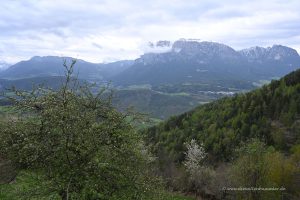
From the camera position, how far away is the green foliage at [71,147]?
17.0 metres

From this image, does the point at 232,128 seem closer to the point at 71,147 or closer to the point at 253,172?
the point at 253,172

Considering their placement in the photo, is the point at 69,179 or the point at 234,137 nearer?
the point at 69,179

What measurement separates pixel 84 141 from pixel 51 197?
297 centimetres

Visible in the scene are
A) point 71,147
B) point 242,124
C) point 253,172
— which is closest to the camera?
point 71,147

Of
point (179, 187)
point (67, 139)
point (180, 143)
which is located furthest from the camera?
point (180, 143)

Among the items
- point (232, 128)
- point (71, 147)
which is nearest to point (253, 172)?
point (71, 147)

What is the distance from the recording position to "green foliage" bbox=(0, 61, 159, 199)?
671 inches

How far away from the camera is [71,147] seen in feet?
56.5

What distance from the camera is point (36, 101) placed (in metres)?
18.2

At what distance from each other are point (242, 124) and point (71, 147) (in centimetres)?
11093

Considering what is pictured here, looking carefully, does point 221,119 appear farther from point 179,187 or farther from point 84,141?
point 84,141

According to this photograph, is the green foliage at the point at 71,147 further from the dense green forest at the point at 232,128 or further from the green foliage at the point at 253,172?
the dense green forest at the point at 232,128

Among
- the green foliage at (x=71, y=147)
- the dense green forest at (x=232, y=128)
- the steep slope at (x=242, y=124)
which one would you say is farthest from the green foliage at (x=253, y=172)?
the steep slope at (x=242, y=124)

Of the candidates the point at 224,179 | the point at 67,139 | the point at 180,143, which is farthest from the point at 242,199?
the point at 180,143
